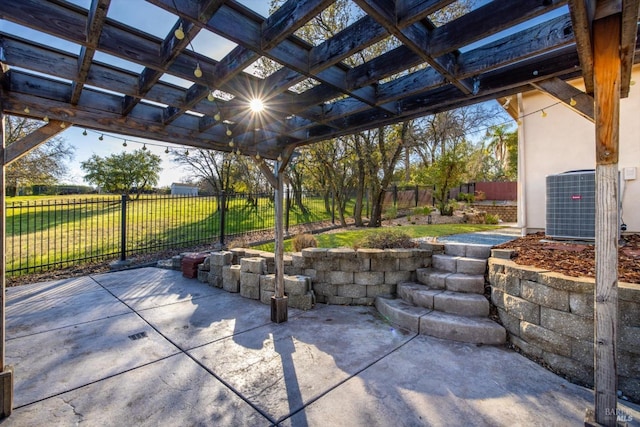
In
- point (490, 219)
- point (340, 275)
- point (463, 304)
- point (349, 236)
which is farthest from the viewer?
point (490, 219)

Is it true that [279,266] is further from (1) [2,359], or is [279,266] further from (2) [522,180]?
(2) [522,180]

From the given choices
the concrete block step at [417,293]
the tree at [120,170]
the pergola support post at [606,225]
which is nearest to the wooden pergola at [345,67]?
the pergola support post at [606,225]

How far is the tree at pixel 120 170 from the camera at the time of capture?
2141 centimetres

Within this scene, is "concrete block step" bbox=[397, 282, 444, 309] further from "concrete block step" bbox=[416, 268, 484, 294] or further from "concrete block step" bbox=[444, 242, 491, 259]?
"concrete block step" bbox=[444, 242, 491, 259]

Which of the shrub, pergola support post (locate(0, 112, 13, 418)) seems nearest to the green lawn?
the shrub

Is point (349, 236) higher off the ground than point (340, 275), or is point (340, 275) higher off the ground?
point (349, 236)

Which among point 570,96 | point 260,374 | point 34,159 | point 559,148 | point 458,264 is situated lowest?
point 260,374

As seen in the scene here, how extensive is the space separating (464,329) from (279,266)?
223cm

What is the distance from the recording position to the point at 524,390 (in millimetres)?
2227

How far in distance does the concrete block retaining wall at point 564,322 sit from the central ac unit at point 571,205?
185cm

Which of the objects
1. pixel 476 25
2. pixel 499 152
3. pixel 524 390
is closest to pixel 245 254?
pixel 524 390

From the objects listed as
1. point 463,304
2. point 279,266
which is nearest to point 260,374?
point 279,266

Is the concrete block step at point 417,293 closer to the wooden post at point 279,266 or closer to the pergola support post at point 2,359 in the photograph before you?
the wooden post at point 279,266

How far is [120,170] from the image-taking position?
70.3 feet
